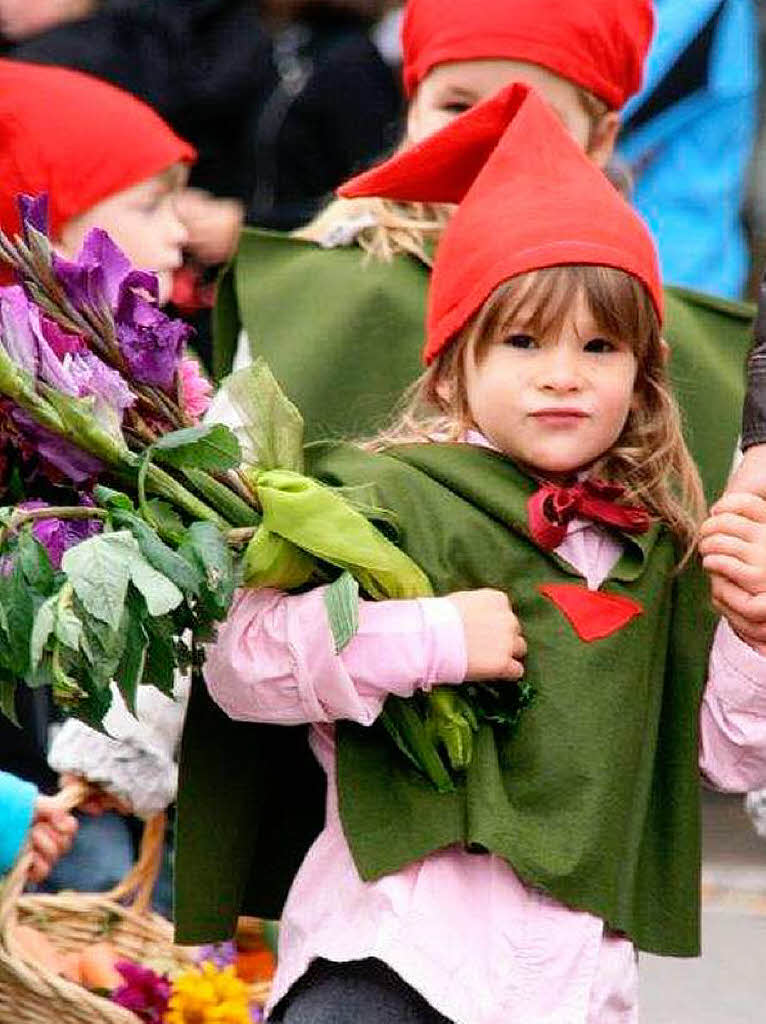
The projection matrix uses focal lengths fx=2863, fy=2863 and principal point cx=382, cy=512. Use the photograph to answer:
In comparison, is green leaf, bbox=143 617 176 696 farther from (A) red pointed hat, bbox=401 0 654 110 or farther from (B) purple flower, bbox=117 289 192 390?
(A) red pointed hat, bbox=401 0 654 110

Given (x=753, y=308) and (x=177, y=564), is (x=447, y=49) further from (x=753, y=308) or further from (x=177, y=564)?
(x=177, y=564)

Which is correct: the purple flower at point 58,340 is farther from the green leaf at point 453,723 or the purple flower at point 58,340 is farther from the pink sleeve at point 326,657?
the green leaf at point 453,723

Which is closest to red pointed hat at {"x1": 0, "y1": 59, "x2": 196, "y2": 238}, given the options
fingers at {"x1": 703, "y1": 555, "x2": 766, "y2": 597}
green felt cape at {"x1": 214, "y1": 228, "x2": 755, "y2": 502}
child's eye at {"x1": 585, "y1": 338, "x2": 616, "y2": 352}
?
green felt cape at {"x1": 214, "y1": 228, "x2": 755, "y2": 502}

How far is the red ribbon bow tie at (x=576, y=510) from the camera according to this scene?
12.6ft

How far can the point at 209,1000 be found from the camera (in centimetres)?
470

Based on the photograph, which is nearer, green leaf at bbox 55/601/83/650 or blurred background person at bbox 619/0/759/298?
green leaf at bbox 55/601/83/650

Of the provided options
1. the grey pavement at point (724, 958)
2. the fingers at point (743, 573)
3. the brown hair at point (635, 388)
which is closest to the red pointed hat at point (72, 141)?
the brown hair at point (635, 388)

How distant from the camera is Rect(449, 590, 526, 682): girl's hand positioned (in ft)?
12.2

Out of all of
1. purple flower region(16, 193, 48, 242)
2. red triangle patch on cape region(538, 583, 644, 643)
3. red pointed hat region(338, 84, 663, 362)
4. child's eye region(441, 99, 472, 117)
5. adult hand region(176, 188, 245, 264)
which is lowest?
adult hand region(176, 188, 245, 264)

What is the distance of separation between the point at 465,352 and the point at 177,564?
70 cm

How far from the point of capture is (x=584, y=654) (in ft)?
12.5

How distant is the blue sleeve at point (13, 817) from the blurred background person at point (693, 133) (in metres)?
2.61

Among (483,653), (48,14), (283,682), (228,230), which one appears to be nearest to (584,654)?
(483,653)

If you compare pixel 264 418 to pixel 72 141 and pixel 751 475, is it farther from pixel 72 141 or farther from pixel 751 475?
pixel 72 141
